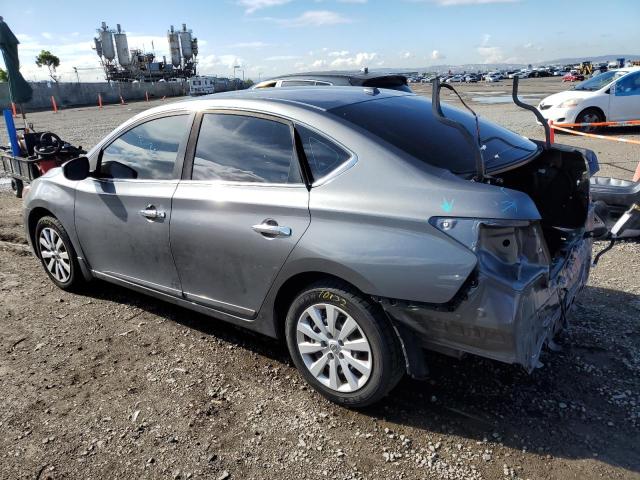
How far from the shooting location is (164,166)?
351cm

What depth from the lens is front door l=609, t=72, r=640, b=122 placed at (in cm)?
1291

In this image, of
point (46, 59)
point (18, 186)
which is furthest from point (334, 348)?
point (46, 59)

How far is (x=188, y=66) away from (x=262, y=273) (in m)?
82.5

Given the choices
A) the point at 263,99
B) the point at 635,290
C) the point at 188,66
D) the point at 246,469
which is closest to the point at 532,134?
the point at 635,290

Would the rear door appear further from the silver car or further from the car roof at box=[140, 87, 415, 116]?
the car roof at box=[140, 87, 415, 116]

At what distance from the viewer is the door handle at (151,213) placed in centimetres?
341

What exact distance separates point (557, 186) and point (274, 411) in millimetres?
2295

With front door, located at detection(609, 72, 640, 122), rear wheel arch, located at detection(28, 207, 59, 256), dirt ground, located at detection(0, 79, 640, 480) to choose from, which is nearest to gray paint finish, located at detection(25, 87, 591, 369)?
dirt ground, located at detection(0, 79, 640, 480)

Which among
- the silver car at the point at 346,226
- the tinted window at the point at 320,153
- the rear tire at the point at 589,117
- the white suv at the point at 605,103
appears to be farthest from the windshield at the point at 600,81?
the tinted window at the point at 320,153

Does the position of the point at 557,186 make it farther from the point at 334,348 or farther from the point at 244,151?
the point at 244,151

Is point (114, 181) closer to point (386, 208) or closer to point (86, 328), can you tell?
point (86, 328)

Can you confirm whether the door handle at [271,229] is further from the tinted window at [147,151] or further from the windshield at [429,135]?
the tinted window at [147,151]

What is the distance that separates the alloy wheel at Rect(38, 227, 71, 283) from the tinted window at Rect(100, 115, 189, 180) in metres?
0.93

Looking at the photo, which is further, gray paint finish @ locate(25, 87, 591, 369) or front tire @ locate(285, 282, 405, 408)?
front tire @ locate(285, 282, 405, 408)
